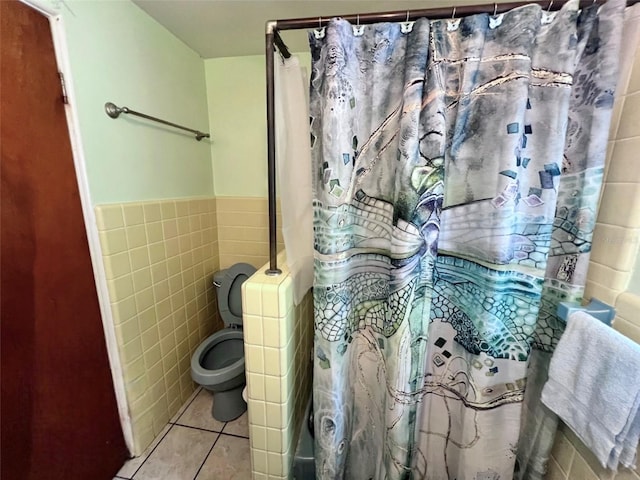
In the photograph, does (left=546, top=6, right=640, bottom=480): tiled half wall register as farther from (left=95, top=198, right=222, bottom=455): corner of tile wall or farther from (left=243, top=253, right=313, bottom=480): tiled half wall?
(left=95, top=198, right=222, bottom=455): corner of tile wall

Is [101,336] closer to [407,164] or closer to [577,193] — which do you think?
[407,164]

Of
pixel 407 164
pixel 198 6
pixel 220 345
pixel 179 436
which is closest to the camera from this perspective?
pixel 407 164

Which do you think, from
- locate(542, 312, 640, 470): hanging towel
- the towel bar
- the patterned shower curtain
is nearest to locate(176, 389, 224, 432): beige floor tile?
the patterned shower curtain

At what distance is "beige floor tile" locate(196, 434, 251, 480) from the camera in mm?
1216

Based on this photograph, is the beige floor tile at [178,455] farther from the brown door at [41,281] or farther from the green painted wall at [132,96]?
the green painted wall at [132,96]

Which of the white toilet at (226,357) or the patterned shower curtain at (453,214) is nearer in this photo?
the patterned shower curtain at (453,214)

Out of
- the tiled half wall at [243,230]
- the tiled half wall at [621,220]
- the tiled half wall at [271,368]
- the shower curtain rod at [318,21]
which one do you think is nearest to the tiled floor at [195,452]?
the tiled half wall at [271,368]

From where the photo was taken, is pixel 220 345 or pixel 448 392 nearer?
pixel 448 392

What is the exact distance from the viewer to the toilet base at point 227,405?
1.47 meters

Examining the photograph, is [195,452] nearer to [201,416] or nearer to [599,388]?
[201,416]

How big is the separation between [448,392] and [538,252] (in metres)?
0.56

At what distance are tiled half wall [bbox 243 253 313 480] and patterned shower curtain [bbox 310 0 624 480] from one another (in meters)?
0.11

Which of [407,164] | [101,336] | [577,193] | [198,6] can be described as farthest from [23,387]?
[577,193]

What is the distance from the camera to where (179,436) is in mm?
1380
